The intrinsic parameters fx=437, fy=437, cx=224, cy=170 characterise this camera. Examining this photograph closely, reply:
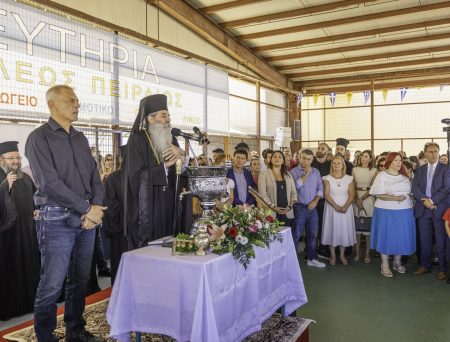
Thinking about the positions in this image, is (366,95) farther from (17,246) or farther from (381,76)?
(17,246)

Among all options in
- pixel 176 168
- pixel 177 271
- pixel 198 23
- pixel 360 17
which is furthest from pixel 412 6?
pixel 177 271

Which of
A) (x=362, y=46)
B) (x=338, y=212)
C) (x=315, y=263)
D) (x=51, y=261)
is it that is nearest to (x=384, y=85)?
(x=362, y=46)

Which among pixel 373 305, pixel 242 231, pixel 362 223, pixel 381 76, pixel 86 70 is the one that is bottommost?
pixel 373 305

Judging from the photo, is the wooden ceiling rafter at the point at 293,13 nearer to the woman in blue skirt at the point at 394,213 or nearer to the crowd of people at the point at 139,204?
the crowd of people at the point at 139,204

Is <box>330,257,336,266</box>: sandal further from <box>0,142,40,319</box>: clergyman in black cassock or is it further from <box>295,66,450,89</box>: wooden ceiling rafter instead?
<box>295,66,450,89</box>: wooden ceiling rafter

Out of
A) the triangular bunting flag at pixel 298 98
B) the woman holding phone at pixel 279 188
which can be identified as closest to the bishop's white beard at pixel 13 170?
the woman holding phone at pixel 279 188

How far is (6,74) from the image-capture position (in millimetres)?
4676

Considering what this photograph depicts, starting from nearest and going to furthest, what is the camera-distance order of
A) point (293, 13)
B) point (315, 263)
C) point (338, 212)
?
point (315, 263) < point (338, 212) < point (293, 13)

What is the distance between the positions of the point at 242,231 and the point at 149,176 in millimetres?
749

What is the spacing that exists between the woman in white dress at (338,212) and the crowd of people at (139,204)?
0.01 meters

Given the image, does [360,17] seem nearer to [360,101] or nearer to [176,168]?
[360,101]

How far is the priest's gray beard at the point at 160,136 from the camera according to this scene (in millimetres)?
2867

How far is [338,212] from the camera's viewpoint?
5516mm

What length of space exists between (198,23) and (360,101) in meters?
6.87
